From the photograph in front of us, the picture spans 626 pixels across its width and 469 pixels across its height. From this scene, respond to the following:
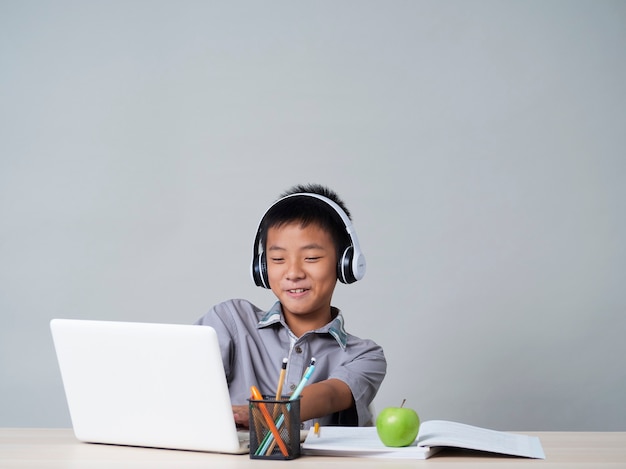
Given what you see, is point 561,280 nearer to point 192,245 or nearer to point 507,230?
point 507,230

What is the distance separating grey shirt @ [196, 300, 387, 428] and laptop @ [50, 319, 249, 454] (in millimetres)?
725

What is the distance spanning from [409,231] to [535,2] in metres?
1.07

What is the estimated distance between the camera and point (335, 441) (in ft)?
4.35

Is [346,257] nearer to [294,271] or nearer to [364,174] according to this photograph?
[294,271]

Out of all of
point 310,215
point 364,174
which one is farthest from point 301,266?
point 364,174

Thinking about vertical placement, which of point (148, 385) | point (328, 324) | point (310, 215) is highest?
point (310, 215)

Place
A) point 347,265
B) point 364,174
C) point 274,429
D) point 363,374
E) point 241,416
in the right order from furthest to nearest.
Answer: point 364,174 → point 347,265 → point 363,374 → point 241,416 → point 274,429

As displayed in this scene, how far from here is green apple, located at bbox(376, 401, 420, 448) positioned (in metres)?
1.26

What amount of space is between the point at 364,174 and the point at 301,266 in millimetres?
A: 1321

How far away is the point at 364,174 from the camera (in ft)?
11.0

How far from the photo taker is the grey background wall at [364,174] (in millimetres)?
3273

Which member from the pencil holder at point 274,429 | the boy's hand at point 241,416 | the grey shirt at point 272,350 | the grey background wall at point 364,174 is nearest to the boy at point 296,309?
the grey shirt at point 272,350

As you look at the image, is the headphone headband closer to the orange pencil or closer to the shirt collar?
the shirt collar

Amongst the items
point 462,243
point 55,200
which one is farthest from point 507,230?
point 55,200
